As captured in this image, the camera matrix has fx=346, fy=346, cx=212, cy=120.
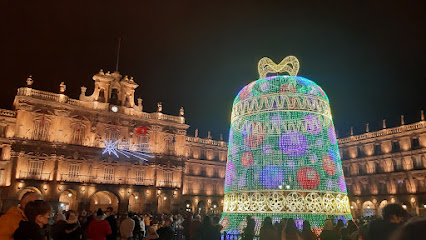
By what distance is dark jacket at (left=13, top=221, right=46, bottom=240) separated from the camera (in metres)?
4.15

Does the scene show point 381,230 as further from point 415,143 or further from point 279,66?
point 415,143

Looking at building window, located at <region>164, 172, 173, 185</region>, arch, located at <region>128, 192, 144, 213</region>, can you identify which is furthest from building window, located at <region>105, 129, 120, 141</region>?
building window, located at <region>164, 172, 173, 185</region>

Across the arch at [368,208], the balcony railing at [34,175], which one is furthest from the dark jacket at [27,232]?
the arch at [368,208]

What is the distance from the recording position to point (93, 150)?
36.1 metres

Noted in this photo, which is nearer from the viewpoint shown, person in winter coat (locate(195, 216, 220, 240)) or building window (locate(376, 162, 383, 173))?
person in winter coat (locate(195, 216, 220, 240))

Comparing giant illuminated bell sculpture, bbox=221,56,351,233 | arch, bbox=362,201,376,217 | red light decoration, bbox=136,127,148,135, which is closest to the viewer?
giant illuminated bell sculpture, bbox=221,56,351,233

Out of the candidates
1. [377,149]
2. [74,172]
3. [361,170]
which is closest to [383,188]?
[361,170]

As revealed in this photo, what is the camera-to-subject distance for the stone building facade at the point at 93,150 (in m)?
32.7

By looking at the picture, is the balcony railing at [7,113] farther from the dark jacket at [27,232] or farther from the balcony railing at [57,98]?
the dark jacket at [27,232]

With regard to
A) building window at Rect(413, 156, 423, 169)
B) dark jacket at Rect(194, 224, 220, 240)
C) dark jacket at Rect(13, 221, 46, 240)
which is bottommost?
dark jacket at Rect(194, 224, 220, 240)

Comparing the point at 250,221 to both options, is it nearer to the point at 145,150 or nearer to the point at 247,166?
the point at 247,166

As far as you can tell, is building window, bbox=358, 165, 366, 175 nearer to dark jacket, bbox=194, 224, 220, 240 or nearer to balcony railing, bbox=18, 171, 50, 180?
balcony railing, bbox=18, 171, 50, 180

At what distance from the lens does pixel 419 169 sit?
40.3 m

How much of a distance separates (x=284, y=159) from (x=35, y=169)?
27.4 m
